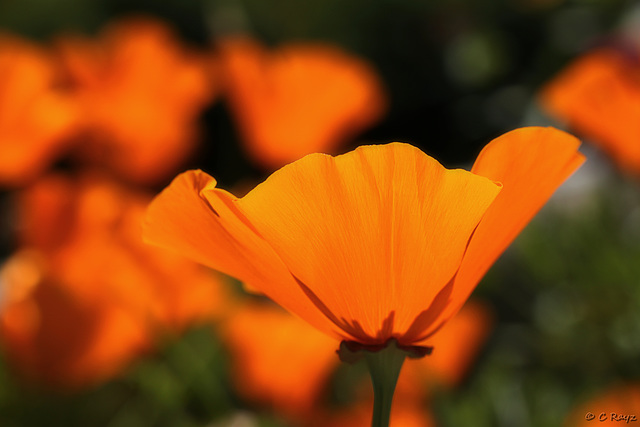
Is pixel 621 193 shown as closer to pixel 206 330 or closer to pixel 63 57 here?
pixel 206 330

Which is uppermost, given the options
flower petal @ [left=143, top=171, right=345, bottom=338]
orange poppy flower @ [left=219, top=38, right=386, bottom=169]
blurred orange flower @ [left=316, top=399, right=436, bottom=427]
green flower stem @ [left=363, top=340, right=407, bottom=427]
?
flower petal @ [left=143, top=171, right=345, bottom=338]

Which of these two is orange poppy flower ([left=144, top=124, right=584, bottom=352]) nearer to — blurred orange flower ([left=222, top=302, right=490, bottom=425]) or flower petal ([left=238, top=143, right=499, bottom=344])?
flower petal ([left=238, top=143, right=499, bottom=344])

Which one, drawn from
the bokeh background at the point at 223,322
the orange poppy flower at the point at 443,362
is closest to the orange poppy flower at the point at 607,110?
the bokeh background at the point at 223,322

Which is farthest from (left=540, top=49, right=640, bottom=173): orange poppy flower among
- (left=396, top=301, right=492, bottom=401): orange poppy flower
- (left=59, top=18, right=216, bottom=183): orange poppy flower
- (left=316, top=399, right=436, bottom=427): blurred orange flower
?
(left=59, top=18, right=216, bottom=183): orange poppy flower

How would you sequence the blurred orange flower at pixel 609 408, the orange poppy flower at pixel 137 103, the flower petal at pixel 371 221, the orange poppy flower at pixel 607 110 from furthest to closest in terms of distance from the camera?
the orange poppy flower at pixel 137 103, the orange poppy flower at pixel 607 110, the blurred orange flower at pixel 609 408, the flower petal at pixel 371 221

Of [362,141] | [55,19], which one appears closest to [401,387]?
[362,141]

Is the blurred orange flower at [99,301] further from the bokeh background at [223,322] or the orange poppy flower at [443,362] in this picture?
the orange poppy flower at [443,362]

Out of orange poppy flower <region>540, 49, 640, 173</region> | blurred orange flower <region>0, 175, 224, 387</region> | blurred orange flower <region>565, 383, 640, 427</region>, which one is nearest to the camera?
blurred orange flower <region>565, 383, 640, 427</region>

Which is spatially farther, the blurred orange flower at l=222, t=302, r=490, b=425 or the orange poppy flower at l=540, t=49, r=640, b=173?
the orange poppy flower at l=540, t=49, r=640, b=173
